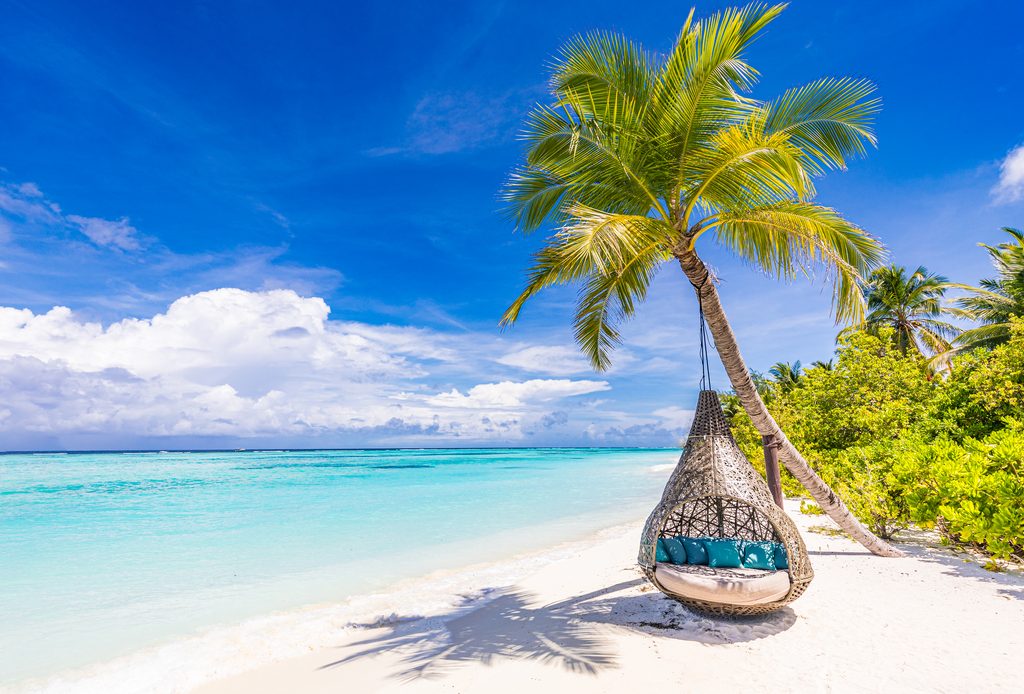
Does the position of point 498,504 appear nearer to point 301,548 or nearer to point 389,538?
point 389,538

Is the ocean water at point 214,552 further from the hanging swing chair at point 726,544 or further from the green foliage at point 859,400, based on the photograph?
the green foliage at point 859,400

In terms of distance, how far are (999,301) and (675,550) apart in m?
16.7

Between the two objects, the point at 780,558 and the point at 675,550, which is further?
the point at 675,550

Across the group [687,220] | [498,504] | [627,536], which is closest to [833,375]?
[627,536]

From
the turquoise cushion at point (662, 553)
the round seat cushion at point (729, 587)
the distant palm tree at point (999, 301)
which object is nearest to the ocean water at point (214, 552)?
the turquoise cushion at point (662, 553)

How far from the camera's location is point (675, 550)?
5270 mm

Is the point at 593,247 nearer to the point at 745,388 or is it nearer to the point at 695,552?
the point at 745,388

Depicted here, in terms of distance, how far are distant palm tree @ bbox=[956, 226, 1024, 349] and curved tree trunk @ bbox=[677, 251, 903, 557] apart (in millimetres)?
9883

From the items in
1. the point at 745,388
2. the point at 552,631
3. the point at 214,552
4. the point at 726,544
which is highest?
the point at 745,388

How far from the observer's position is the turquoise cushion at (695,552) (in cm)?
532

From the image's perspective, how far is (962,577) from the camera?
525 centimetres

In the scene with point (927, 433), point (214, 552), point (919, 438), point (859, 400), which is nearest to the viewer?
point (919, 438)

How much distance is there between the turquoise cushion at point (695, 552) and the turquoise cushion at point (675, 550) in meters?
0.08

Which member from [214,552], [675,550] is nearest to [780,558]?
[675,550]
